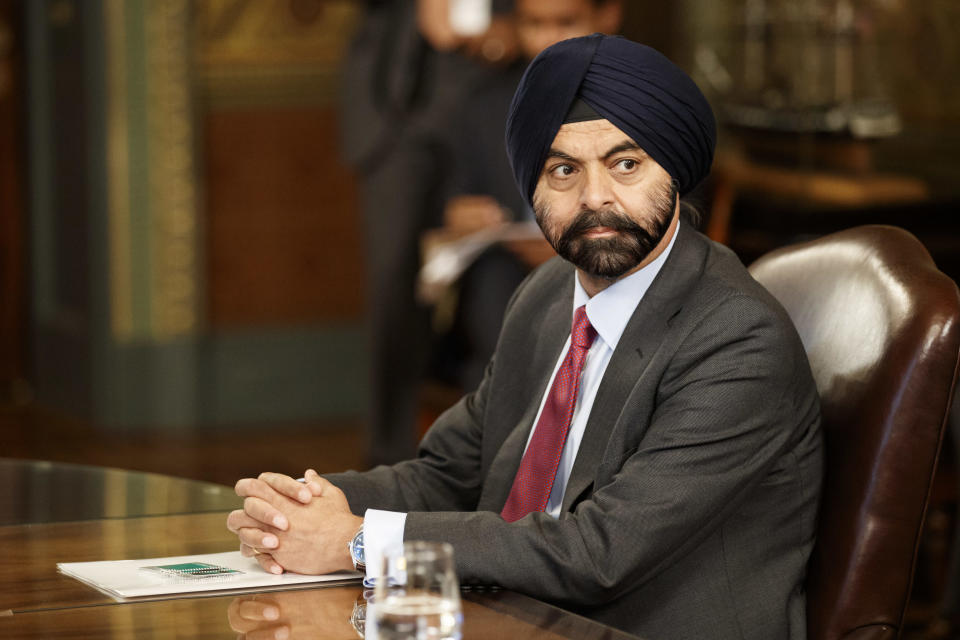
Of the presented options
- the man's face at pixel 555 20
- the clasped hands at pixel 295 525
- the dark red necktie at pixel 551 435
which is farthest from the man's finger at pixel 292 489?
the man's face at pixel 555 20

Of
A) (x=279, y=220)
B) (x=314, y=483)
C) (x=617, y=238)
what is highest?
(x=279, y=220)

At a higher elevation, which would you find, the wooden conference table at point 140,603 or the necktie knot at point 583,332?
the necktie knot at point 583,332

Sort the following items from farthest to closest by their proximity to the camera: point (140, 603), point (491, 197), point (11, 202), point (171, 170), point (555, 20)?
point (11, 202) < point (171, 170) < point (491, 197) < point (555, 20) < point (140, 603)

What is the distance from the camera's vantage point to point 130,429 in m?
5.98

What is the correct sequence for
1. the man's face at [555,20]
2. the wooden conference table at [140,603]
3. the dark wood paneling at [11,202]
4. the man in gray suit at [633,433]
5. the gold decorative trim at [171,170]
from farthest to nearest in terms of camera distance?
the dark wood paneling at [11,202], the gold decorative trim at [171,170], the man's face at [555,20], the man in gray suit at [633,433], the wooden conference table at [140,603]

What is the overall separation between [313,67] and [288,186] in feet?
1.59

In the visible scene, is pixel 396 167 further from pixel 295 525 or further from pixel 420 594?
pixel 420 594

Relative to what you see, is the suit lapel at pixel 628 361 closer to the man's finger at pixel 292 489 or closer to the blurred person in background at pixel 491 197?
the man's finger at pixel 292 489

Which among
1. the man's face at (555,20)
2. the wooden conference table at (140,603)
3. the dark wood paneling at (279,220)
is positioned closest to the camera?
the wooden conference table at (140,603)

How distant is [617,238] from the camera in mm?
1847

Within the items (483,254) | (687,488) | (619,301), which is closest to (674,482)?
(687,488)

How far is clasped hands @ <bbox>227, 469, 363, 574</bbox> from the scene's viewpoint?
166 centimetres

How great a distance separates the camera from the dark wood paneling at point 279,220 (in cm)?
605

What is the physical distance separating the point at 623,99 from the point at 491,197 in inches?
104
